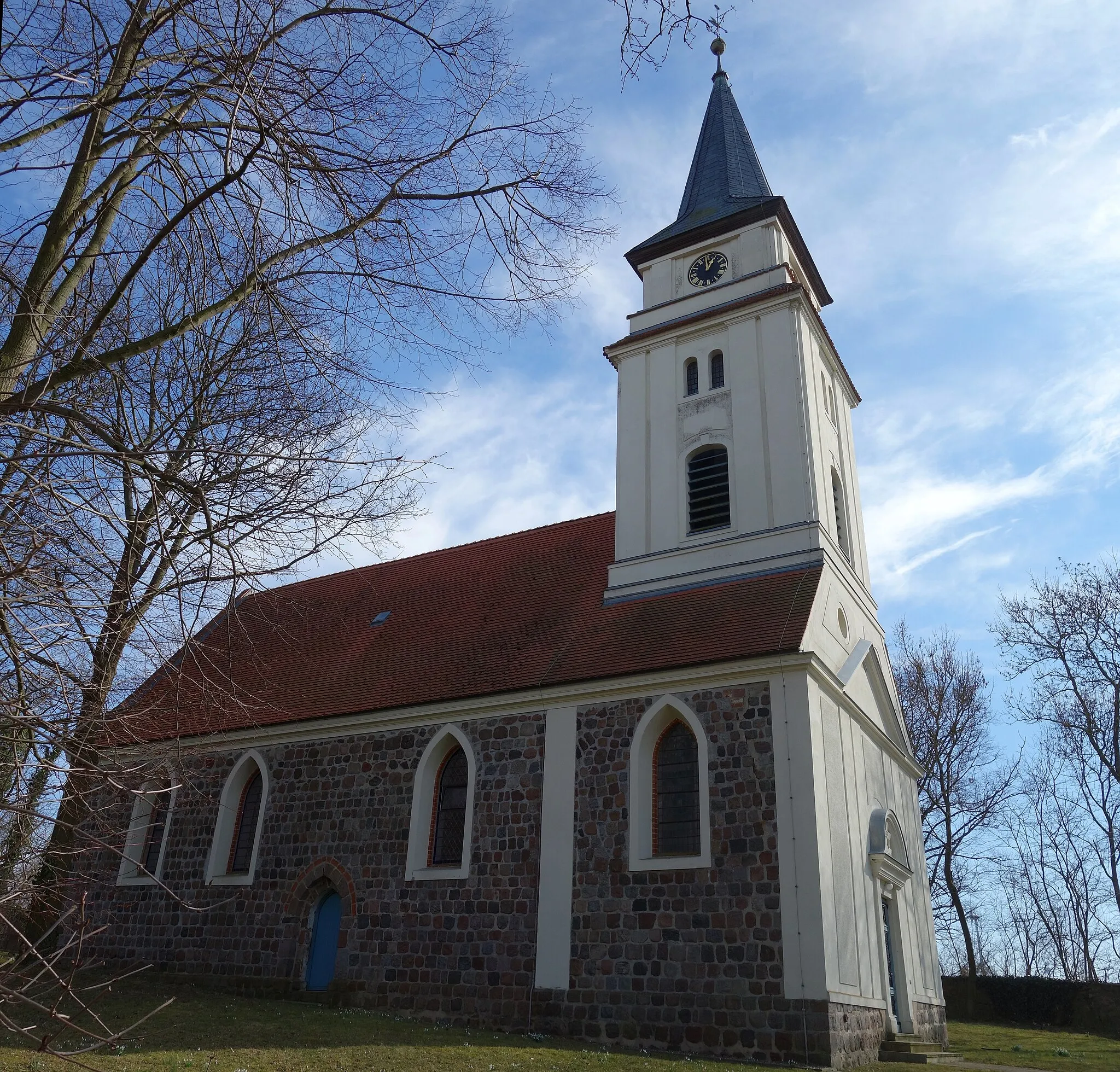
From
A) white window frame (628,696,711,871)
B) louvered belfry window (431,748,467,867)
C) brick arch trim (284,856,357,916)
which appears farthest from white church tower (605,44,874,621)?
brick arch trim (284,856,357,916)

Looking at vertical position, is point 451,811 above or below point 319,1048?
above

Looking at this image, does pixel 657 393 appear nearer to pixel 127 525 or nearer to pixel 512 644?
pixel 512 644

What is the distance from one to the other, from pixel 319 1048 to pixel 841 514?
40.1 ft

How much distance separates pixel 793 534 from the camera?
15.3 metres

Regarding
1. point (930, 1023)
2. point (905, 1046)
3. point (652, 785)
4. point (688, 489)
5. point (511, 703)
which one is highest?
point (688, 489)

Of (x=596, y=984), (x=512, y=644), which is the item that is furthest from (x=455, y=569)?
(x=596, y=984)

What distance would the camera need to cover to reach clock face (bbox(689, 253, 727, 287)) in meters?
19.0

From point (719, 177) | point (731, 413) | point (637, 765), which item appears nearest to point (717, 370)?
point (731, 413)

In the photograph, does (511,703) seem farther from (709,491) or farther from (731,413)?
(731,413)

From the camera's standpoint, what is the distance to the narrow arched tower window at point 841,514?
57.0 feet

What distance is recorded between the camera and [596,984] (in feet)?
40.0

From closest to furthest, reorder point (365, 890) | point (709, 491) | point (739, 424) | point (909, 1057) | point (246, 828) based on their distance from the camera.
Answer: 1. point (909, 1057)
2. point (365, 890)
3. point (709, 491)
4. point (739, 424)
5. point (246, 828)

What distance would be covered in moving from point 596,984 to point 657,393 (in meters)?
10.4

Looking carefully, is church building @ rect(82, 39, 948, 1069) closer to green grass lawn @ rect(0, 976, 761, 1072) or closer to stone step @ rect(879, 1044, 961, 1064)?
stone step @ rect(879, 1044, 961, 1064)
